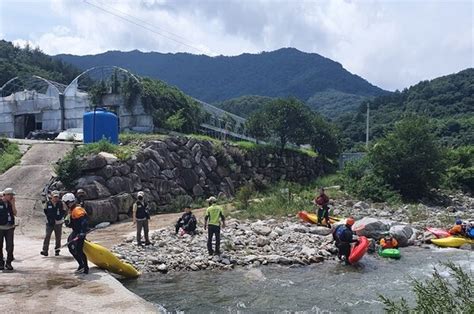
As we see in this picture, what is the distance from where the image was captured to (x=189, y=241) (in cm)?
1555

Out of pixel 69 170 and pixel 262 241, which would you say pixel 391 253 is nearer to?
pixel 262 241

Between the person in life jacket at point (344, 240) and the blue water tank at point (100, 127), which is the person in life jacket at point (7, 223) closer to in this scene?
the person in life jacket at point (344, 240)

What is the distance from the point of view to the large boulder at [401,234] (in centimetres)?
1791

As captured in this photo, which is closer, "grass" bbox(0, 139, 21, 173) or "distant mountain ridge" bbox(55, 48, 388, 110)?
"grass" bbox(0, 139, 21, 173)

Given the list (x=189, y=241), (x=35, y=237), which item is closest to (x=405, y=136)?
(x=189, y=241)

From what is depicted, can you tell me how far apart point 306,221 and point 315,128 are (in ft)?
70.3

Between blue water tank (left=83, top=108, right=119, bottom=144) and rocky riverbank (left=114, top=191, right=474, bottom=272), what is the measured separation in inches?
385

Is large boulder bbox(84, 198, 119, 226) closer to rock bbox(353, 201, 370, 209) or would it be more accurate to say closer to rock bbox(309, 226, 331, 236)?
rock bbox(309, 226, 331, 236)

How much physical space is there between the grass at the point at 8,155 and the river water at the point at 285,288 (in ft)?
44.6

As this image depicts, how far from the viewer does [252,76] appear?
190 m

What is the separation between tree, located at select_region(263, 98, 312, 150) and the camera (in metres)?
36.8

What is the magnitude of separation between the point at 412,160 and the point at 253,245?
1849 cm

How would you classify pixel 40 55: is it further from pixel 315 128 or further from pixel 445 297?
pixel 445 297

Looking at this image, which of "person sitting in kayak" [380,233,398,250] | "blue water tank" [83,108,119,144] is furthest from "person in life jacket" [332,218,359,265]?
"blue water tank" [83,108,119,144]
